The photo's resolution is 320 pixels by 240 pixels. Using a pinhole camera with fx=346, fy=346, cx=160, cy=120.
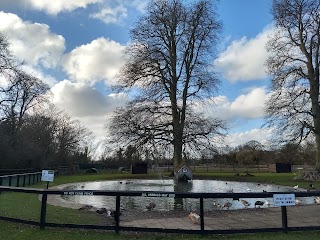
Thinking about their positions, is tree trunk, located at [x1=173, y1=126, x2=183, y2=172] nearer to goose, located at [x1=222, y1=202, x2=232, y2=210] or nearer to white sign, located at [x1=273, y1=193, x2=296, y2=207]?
goose, located at [x1=222, y1=202, x2=232, y2=210]

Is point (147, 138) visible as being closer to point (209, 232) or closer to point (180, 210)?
point (180, 210)

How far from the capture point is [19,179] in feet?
78.2

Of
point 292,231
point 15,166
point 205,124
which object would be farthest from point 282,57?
point 15,166

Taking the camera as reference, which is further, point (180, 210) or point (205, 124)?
point (205, 124)

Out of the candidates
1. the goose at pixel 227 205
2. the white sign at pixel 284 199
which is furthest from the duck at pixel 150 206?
the white sign at pixel 284 199

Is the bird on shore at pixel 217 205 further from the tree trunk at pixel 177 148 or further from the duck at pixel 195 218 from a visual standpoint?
the tree trunk at pixel 177 148

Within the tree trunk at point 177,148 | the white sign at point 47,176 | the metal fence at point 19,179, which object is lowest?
the metal fence at point 19,179

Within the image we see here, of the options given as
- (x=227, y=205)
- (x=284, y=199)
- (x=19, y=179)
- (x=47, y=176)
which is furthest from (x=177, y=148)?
(x=284, y=199)

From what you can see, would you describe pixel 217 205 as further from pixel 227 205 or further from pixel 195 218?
pixel 195 218

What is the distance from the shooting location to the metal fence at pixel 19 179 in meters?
19.9

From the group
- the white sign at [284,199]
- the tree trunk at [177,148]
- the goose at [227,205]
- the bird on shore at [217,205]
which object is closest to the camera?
the white sign at [284,199]

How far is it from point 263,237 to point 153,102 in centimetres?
2435

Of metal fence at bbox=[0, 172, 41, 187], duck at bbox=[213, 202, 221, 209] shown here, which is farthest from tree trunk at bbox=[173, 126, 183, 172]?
duck at bbox=[213, 202, 221, 209]

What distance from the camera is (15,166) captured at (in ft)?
133
